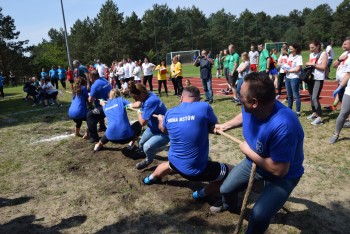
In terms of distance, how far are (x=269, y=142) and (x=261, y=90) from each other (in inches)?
17.6

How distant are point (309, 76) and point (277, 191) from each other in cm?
507

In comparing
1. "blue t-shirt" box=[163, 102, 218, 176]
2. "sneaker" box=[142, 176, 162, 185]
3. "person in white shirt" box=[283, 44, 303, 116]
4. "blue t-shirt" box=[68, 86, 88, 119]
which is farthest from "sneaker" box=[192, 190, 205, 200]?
"person in white shirt" box=[283, 44, 303, 116]

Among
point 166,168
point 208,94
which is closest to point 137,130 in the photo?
point 166,168

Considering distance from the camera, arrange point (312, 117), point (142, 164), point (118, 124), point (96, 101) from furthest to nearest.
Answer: point (312, 117)
point (96, 101)
point (118, 124)
point (142, 164)

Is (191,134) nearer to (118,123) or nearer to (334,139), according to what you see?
(118,123)

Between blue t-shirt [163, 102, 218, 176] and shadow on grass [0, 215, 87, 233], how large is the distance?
4.68 feet

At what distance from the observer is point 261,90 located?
2402 millimetres

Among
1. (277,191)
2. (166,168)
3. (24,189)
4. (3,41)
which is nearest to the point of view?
(277,191)

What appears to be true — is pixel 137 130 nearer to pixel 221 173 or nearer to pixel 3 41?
pixel 221 173

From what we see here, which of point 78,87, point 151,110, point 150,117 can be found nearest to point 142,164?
point 150,117

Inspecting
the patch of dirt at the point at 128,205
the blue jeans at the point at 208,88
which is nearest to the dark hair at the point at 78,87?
the patch of dirt at the point at 128,205

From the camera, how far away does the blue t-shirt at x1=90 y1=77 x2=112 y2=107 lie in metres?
6.72

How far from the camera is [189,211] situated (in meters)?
3.67

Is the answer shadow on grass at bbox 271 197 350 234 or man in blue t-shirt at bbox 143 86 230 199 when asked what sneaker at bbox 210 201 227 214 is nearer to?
man in blue t-shirt at bbox 143 86 230 199
